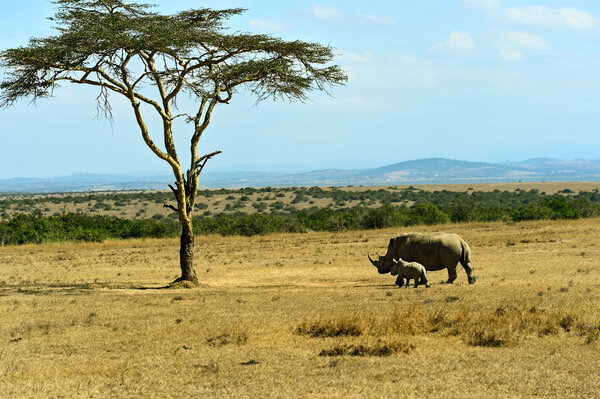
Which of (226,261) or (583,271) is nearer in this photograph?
(583,271)

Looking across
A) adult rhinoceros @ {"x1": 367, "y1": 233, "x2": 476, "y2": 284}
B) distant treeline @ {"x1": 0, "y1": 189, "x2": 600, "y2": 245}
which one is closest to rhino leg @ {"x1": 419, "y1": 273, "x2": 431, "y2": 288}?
adult rhinoceros @ {"x1": 367, "y1": 233, "x2": 476, "y2": 284}

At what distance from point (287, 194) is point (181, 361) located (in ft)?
257

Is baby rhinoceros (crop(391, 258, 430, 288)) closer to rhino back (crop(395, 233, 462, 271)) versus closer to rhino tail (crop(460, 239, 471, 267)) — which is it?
rhino back (crop(395, 233, 462, 271))

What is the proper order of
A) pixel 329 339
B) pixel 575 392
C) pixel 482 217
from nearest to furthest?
1. pixel 575 392
2. pixel 329 339
3. pixel 482 217

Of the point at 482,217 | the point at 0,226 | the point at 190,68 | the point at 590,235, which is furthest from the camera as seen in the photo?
the point at 482,217

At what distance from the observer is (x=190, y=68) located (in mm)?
19984

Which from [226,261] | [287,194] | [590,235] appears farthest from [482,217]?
[287,194]

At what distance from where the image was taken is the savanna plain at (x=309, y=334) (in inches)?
344

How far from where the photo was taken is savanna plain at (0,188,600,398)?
875 cm

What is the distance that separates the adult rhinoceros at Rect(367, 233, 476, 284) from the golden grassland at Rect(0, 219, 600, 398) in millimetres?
526

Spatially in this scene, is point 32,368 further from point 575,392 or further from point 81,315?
point 575,392

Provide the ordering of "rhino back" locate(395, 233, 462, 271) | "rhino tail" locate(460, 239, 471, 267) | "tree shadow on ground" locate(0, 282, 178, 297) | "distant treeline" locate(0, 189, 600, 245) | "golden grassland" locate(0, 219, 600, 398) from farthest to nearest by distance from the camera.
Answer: "distant treeline" locate(0, 189, 600, 245) → "tree shadow on ground" locate(0, 282, 178, 297) → "rhino back" locate(395, 233, 462, 271) → "rhino tail" locate(460, 239, 471, 267) → "golden grassland" locate(0, 219, 600, 398)

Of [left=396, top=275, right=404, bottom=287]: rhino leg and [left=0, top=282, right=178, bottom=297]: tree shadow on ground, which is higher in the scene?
[left=396, top=275, right=404, bottom=287]: rhino leg

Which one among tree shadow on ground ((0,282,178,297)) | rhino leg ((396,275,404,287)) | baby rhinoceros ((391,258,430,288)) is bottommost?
tree shadow on ground ((0,282,178,297))
